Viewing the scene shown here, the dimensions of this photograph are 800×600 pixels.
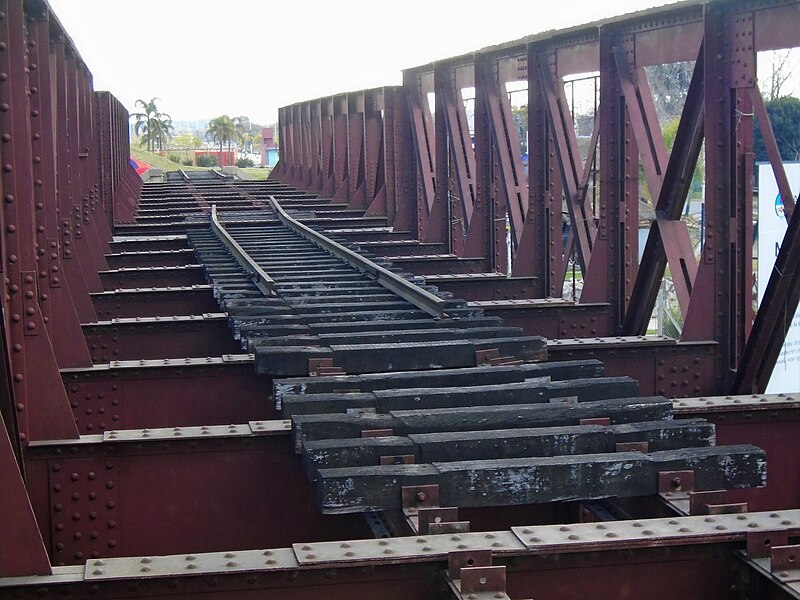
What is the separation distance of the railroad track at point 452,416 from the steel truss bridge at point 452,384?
0.05 ft

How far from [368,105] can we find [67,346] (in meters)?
14.9

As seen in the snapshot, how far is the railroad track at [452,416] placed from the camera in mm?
4965

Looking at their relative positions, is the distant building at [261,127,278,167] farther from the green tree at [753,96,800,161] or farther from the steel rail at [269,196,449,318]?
the steel rail at [269,196,449,318]

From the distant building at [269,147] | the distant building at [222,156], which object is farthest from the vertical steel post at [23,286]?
the distant building at [269,147]

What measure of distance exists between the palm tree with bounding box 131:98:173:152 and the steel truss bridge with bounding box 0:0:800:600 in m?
126

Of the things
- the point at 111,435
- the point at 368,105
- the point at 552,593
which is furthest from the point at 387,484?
the point at 368,105

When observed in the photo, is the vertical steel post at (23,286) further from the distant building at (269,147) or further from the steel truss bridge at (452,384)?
the distant building at (269,147)

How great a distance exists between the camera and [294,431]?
564 cm

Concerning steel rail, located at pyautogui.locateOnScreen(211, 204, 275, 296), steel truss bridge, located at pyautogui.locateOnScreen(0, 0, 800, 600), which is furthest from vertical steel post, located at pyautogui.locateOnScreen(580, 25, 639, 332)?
steel rail, located at pyautogui.locateOnScreen(211, 204, 275, 296)

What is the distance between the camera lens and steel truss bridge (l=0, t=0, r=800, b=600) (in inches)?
170

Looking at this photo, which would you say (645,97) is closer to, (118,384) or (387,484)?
(118,384)

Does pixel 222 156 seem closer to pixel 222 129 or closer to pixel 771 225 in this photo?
pixel 222 129

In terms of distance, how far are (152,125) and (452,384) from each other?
134 meters

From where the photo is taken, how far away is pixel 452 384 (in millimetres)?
6629
